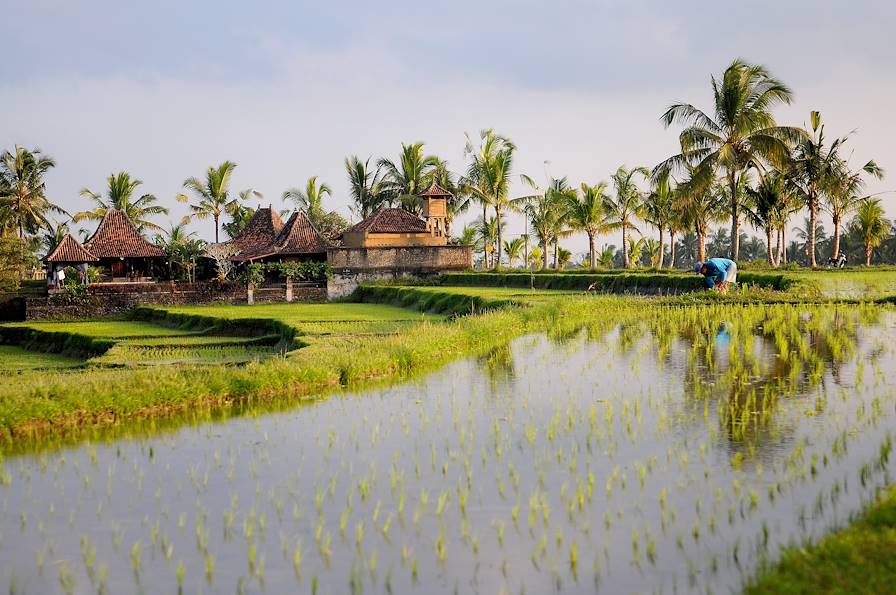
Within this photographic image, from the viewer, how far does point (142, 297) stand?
27797mm

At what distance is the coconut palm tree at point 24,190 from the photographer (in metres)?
36.2

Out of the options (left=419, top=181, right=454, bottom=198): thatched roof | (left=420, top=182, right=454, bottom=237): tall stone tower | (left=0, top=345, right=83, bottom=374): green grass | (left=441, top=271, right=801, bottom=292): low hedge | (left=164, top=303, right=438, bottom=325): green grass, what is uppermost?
(left=419, top=181, right=454, bottom=198): thatched roof

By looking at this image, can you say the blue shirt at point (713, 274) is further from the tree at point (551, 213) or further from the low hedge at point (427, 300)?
the tree at point (551, 213)

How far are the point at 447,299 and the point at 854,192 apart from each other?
59.7ft

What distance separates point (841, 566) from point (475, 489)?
2404 millimetres

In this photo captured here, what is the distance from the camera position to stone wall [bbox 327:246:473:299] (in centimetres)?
3173

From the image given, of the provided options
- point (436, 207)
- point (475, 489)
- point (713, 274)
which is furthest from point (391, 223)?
point (475, 489)

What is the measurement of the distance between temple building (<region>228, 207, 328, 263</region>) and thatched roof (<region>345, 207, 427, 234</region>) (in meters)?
1.57

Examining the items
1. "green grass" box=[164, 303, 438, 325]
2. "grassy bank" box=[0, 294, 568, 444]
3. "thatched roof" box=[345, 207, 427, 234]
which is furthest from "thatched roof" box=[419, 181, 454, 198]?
"grassy bank" box=[0, 294, 568, 444]

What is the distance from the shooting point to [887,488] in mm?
5340

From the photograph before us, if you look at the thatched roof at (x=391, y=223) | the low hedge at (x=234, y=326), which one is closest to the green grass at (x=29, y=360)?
the low hedge at (x=234, y=326)

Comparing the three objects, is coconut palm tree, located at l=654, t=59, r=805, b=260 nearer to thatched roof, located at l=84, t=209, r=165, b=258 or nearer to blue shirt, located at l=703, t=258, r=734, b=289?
blue shirt, located at l=703, t=258, r=734, b=289

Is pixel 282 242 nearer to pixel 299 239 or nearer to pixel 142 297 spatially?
pixel 299 239

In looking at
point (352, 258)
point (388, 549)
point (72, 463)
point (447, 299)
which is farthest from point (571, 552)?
point (352, 258)
